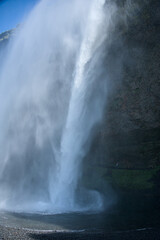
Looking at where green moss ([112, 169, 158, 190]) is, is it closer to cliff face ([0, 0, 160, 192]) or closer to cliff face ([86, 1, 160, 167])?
cliff face ([0, 0, 160, 192])

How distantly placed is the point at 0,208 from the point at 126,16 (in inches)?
1058

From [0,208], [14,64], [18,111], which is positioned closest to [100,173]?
[0,208]

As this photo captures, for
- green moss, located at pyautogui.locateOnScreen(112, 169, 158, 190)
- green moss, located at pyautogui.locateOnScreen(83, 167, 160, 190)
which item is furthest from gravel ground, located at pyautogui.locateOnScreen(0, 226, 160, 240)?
green moss, located at pyautogui.locateOnScreen(83, 167, 160, 190)

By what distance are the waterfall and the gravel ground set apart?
729cm

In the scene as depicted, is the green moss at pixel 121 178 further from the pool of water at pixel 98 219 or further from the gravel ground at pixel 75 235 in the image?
the gravel ground at pixel 75 235

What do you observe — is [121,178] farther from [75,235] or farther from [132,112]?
[75,235]

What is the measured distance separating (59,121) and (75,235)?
21.0m

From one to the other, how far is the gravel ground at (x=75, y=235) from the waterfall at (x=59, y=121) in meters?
7.29

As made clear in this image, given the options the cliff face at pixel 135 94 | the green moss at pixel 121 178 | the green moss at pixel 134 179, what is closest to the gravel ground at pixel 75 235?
the green moss at pixel 134 179

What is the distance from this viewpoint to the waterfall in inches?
1062

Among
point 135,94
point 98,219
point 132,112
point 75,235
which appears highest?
point 135,94

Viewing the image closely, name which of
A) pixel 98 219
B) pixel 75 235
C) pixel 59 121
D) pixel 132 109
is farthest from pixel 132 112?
pixel 75 235

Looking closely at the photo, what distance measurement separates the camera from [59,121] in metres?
33.8

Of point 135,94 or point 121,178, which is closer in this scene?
point 121,178
